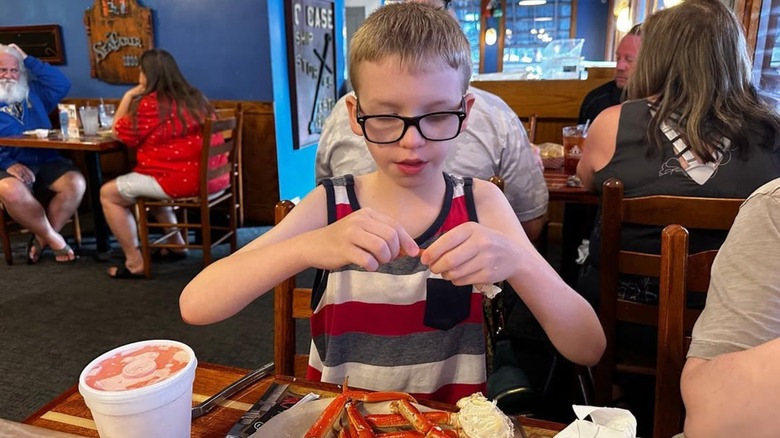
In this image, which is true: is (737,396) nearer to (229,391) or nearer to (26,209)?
(229,391)

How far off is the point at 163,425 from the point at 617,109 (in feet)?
5.42

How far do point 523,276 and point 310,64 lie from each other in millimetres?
4770

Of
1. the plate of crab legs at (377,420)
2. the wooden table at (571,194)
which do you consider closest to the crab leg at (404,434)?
the plate of crab legs at (377,420)

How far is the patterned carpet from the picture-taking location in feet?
8.47

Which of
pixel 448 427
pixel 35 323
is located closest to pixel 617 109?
pixel 448 427

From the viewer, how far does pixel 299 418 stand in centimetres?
75

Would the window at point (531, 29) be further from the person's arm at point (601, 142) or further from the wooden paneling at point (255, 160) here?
the person's arm at point (601, 142)

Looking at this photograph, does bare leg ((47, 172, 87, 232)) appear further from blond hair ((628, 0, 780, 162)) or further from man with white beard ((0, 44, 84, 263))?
blond hair ((628, 0, 780, 162))

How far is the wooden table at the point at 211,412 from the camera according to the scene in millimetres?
764

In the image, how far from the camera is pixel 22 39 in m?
5.41

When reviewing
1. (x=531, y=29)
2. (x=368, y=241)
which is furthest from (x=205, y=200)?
(x=531, y=29)

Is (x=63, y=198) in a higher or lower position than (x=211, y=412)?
lower

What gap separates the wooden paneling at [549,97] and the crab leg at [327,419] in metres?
3.65

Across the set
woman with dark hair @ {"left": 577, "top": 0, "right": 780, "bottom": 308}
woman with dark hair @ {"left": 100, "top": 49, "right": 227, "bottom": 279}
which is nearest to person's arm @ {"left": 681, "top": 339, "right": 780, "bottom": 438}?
woman with dark hair @ {"left": 577, "top": 0, "right": 780, "bottom": 308}
